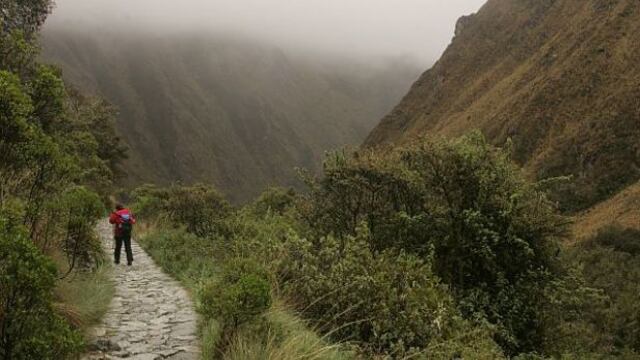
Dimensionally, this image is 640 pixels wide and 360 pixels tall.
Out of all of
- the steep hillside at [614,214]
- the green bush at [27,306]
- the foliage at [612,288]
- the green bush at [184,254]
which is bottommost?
the foliage at [612,288]

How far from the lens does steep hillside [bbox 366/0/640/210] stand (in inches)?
1532

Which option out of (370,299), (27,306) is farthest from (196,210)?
(27,306)

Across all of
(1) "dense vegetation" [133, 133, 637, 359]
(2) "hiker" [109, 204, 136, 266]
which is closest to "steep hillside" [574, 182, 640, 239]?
(1) "dense vegetation" [133, 133, 637, 359]

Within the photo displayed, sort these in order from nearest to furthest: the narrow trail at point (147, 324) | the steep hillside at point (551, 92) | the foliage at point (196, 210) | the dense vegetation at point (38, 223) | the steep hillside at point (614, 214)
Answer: the dense vegetation at point (38, 223) → the narrow trail at point (147, 324) → the foliage at point (196, 210) → the steep hillside at point (614, 214) → the steep hillside at point (551, 92)

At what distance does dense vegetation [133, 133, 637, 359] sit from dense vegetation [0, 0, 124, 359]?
1668 mm

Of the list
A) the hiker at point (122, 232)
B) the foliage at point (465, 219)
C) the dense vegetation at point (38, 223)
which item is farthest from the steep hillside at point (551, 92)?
the dense vegetation at point (38, 223)

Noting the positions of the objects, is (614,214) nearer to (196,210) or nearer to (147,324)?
(196,210)

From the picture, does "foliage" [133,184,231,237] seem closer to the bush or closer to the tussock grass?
the tussock grass

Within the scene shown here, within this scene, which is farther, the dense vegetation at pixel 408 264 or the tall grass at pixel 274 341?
the dense vegetation at pixel 408 264

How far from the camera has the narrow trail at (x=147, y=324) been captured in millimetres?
6230

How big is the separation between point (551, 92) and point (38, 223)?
166ft

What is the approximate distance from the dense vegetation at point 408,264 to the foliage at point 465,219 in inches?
1.0

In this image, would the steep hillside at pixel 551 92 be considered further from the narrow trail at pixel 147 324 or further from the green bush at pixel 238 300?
the green bush at pixel 238 300

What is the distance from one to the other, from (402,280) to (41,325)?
5.18 m
